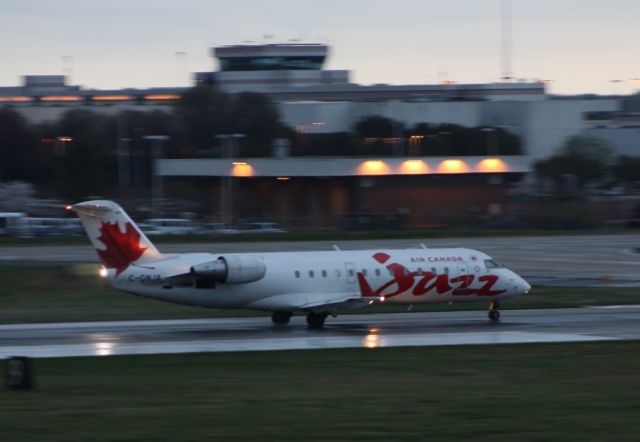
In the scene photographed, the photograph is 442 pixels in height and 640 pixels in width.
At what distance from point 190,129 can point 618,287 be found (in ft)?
306

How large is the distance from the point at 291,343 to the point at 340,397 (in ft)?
34.0

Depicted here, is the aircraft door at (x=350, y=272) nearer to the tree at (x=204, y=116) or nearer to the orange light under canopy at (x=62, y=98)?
the tree at (x=204, y=116)

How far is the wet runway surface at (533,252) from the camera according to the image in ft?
178

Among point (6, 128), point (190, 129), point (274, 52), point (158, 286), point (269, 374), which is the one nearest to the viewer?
point (269, 374)

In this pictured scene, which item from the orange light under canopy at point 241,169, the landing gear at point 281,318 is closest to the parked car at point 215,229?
the orange light under canopy at point 241,169

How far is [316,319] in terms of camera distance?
33906 mm

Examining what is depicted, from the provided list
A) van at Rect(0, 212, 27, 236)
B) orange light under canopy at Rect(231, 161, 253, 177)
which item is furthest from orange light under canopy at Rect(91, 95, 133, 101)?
van at Rect(0, 212, 27, 236)

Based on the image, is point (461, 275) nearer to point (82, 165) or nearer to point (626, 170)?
point (82, 165)

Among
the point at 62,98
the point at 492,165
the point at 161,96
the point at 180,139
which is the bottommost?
the point at 492,165

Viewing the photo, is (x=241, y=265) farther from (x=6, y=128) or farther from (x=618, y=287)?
(x=6, y=128)

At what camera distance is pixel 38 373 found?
23.3 m

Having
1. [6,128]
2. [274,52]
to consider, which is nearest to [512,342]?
[6,128]

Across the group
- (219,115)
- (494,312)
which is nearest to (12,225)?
(219,115)

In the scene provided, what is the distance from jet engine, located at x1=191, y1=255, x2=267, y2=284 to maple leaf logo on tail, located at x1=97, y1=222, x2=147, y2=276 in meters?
2.28
